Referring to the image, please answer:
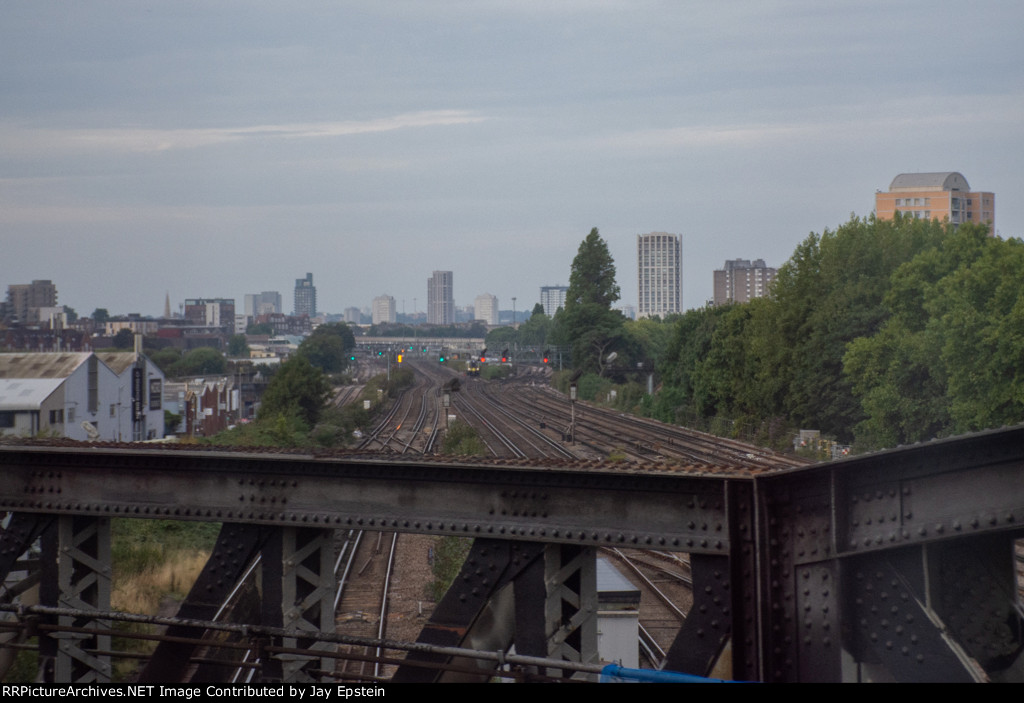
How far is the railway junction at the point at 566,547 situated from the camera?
4.80 meters

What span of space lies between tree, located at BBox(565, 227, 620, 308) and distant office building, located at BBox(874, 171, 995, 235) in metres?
41.9

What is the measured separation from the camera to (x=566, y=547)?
5.91 meters

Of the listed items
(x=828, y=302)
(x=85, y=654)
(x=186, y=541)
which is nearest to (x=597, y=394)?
(x=828, y=302)

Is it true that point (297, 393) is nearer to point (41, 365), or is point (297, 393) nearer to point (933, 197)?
point (41, 365)

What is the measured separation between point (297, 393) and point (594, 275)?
1758 inches

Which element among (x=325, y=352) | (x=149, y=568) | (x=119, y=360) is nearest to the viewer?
(x=149, y=568)

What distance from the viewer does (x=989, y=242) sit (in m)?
29.3

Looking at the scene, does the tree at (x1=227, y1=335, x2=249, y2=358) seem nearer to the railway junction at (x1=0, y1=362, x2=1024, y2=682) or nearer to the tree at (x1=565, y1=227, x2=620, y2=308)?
the tree at (x1=565, y1=227, x2=620, y2=308)

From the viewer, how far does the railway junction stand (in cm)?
480

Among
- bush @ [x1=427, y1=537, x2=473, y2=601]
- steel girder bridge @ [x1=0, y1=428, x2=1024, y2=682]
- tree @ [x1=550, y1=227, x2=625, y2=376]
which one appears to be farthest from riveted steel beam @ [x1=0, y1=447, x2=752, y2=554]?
tree @ [x1=550, y1=227, x2=625, y2=376]

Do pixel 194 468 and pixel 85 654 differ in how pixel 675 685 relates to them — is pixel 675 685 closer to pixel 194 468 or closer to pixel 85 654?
pixel 194 468

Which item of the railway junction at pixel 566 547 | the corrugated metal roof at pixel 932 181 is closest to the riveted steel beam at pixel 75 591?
the railway junction at pixel 566 547

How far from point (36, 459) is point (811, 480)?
5176mm

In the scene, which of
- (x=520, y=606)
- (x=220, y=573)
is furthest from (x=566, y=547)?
(x=220, y=573)
